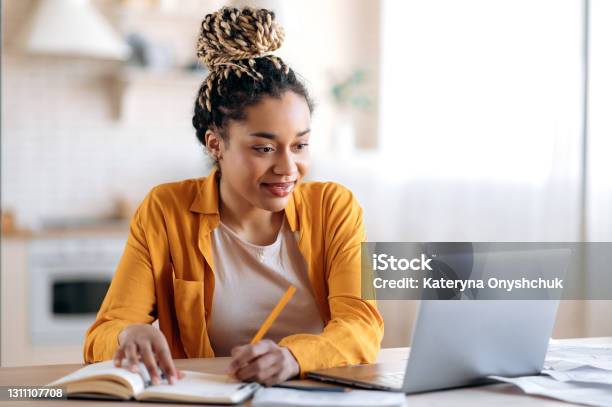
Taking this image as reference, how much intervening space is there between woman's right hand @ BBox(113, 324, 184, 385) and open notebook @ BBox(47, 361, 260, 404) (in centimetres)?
1

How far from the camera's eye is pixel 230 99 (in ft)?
5.94

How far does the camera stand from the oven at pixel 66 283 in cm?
399

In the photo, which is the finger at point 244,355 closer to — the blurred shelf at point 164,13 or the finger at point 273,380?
the finger at point 273,380

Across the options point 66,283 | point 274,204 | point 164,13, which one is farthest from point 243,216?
point 164,13

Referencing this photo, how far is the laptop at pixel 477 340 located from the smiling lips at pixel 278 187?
1.55ft

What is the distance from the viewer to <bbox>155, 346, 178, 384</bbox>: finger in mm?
1293

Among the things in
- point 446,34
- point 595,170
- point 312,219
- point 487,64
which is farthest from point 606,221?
point 312,219

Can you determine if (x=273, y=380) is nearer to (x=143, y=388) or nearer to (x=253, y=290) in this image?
(x=143, y=388)

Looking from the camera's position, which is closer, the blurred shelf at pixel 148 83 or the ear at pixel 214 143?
the ear at pixel 214 143

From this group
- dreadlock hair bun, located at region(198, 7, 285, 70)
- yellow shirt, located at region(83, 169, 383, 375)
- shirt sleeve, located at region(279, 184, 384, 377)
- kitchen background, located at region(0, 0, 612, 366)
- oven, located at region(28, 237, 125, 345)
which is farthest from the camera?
oven, located at region(28, 237, 125, 345)

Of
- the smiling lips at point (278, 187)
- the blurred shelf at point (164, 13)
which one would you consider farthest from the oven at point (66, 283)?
the smiling lips at point (278, 187)

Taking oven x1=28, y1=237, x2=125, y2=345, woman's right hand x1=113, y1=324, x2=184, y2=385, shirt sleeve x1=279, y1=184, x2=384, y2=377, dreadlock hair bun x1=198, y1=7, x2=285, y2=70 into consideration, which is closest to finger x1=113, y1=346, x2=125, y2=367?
woman's right hand x1=113, y1=324, x2=184, y2=385

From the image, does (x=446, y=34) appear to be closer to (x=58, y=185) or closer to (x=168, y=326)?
(x=58, y=185)

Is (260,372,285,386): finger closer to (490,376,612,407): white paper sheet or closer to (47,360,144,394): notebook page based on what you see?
(47,360,144,394): notebook page
